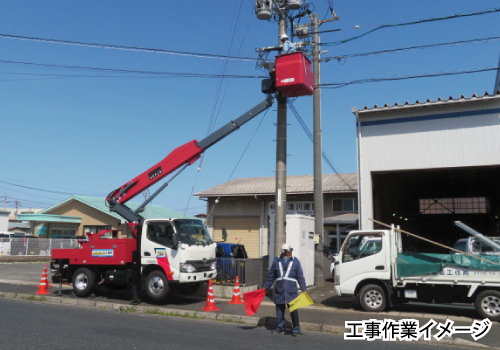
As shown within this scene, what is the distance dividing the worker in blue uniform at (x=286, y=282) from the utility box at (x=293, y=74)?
19.8 ft

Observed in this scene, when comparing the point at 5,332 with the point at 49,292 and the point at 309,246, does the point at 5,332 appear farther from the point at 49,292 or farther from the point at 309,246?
the point at 309,246

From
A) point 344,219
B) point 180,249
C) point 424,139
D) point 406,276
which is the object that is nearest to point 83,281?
point 180,249

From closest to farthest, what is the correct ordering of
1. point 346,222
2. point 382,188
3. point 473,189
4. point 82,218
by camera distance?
1. point 382,188
2. point 346,222
3. point 473,189
4. point 82,218

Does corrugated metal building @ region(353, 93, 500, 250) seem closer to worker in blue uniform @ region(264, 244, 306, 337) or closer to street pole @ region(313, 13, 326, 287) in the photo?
street pole @ region(313, 13, 326, 287)

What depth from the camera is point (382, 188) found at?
20219 millimetres

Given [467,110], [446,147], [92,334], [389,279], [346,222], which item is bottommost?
[92,334]

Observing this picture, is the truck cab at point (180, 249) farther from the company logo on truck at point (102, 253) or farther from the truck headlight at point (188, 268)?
the company logo on truck at point (102, 253)

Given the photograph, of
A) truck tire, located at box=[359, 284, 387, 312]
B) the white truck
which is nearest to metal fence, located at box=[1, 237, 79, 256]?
the white truck

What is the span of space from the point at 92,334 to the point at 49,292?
24.1 feet

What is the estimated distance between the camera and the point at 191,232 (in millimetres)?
12969

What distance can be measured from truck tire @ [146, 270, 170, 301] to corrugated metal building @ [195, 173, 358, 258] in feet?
41.2

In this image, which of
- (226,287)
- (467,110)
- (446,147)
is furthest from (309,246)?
(467,110)

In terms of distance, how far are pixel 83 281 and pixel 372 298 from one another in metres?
8.77

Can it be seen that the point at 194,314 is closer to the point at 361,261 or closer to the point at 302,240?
the point at 361,261
